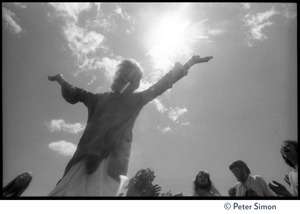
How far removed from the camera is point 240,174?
449 cm

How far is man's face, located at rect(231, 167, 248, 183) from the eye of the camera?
448 cm

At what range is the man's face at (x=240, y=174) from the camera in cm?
448

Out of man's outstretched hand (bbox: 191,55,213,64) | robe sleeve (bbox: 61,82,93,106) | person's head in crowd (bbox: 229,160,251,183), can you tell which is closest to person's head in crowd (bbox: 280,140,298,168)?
person's head in crowd (bbox: 229,160,251,183)

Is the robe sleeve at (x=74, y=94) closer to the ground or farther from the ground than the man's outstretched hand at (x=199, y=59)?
closer to the ground

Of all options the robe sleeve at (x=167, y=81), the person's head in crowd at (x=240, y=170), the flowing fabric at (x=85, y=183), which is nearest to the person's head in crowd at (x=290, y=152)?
the person's head in crowd at (x=240, y=170)

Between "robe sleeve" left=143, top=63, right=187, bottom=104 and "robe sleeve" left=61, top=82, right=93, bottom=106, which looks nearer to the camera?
"robe sleeve" left=143, top=63, right=187, bottom=104

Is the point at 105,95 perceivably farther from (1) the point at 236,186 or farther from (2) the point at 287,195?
(2) the point at 287,195

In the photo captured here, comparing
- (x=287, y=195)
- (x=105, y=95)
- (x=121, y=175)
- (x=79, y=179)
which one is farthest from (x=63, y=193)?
(x=287, y=195)

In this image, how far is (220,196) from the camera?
409 cm

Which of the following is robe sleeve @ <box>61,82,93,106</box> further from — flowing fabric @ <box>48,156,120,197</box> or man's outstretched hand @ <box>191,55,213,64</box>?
man's outstretched hand @ <box>191,55,213,64</box>

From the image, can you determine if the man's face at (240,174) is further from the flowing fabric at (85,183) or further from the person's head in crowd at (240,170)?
the flowing fabric at (85,183)

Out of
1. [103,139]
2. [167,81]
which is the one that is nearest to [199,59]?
[167,81]

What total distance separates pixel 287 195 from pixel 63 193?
122 inches

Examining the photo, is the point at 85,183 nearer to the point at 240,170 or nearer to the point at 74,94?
the point at 74,94
